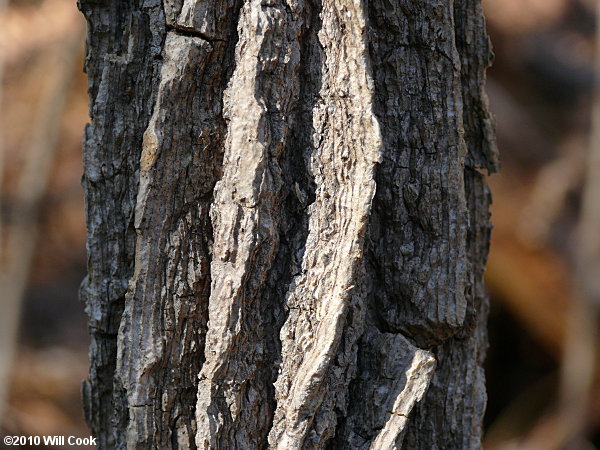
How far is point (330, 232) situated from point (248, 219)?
9 cm

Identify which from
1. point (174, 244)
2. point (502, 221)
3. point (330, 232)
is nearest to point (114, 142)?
point (174, 244)

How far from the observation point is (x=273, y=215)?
0.68m

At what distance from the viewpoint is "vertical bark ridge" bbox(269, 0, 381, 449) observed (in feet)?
2.20

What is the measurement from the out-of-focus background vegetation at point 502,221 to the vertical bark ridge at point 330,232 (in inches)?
56.5

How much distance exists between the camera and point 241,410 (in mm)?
701

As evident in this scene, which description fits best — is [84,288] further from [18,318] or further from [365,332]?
[18,318]

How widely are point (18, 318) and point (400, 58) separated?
2388mm

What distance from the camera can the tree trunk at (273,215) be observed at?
2.21 ft

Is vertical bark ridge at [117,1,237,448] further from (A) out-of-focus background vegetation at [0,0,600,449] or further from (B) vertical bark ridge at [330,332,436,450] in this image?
(A) out-of-focus background vegetation at [0,0,600,449]

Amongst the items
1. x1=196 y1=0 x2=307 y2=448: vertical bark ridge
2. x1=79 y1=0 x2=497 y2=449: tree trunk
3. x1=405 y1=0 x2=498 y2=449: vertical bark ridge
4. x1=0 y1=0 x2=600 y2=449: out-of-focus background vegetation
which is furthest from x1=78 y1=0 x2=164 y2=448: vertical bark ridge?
x1=0 y1=0 x2=600 y2=449: out-of-focus background vegetation

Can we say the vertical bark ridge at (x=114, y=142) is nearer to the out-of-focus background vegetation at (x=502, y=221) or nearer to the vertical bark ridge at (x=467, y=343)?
the vertical bark ridge at (x=467, y=343)

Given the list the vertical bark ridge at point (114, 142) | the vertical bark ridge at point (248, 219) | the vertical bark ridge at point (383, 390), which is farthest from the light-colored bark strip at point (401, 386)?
the vertical bark ridge at point (114, 142)

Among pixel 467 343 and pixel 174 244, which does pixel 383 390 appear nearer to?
pixel 467 343

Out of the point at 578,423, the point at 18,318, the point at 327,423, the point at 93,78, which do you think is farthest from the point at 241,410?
the point at 18,318
